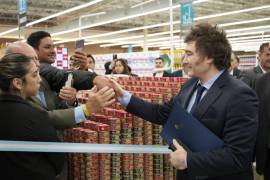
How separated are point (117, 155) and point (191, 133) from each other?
82 centimetres

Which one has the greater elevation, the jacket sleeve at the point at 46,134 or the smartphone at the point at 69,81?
the smartphone at the point at 69,81

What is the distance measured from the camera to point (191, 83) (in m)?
2.23

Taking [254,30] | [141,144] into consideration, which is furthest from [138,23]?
[141,144]

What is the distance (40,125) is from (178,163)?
0.69 meters

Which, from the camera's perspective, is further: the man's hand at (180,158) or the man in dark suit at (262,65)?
the man in dark suit at (262,65)

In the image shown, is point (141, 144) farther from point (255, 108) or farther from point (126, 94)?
point (255, 108)

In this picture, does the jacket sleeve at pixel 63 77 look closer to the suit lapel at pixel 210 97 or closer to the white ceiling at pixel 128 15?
the suit lapel at pixel 210 97

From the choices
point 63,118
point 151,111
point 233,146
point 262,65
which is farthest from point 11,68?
point 262,65

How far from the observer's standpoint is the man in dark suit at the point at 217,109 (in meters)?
1.78

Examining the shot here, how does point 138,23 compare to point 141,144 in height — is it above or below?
above

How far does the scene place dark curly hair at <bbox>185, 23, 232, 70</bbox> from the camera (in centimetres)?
197

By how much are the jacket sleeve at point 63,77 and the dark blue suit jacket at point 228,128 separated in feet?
3.21

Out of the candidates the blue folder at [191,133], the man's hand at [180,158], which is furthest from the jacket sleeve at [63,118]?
the man's hand at [180,158]

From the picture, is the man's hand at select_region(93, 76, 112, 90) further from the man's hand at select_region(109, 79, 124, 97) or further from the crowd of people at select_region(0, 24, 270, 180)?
the crowd of people at select_region(0, 24, 270, 180)
